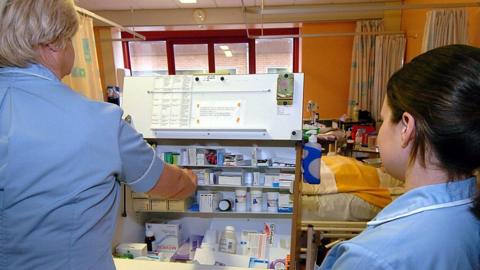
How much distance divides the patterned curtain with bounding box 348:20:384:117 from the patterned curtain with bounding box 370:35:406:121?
0.47ft

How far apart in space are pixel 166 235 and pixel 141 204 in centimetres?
21

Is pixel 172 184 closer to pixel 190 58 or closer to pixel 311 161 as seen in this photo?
pixel 311 161

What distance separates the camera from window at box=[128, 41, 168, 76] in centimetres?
507

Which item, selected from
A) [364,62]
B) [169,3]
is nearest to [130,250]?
[169,3]

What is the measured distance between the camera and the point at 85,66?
2049 mm

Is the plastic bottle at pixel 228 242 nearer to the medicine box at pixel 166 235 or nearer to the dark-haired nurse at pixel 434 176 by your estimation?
the medicine box at pixel 166 235

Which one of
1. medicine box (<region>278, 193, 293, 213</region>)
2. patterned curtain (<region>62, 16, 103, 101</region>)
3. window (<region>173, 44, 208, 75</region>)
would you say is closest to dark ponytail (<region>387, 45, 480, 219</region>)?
medicine box (<region>278, 193, 293, 213</region>)

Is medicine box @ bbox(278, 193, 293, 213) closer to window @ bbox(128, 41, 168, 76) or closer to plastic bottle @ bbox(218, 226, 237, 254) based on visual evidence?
plastic bottle @ bbox(218, 226, 237, 254)

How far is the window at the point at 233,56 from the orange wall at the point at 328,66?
1017 mm

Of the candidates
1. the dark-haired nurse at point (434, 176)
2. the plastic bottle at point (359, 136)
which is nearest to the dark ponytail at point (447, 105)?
the dark-haired nurse at point (434, 176)

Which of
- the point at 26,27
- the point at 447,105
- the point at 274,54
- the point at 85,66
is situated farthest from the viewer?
the point at 274,54

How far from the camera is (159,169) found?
2.63ft

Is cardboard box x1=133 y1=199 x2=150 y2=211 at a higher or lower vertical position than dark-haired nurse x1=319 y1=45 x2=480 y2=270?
lower

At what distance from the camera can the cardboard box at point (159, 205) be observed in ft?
4.62
